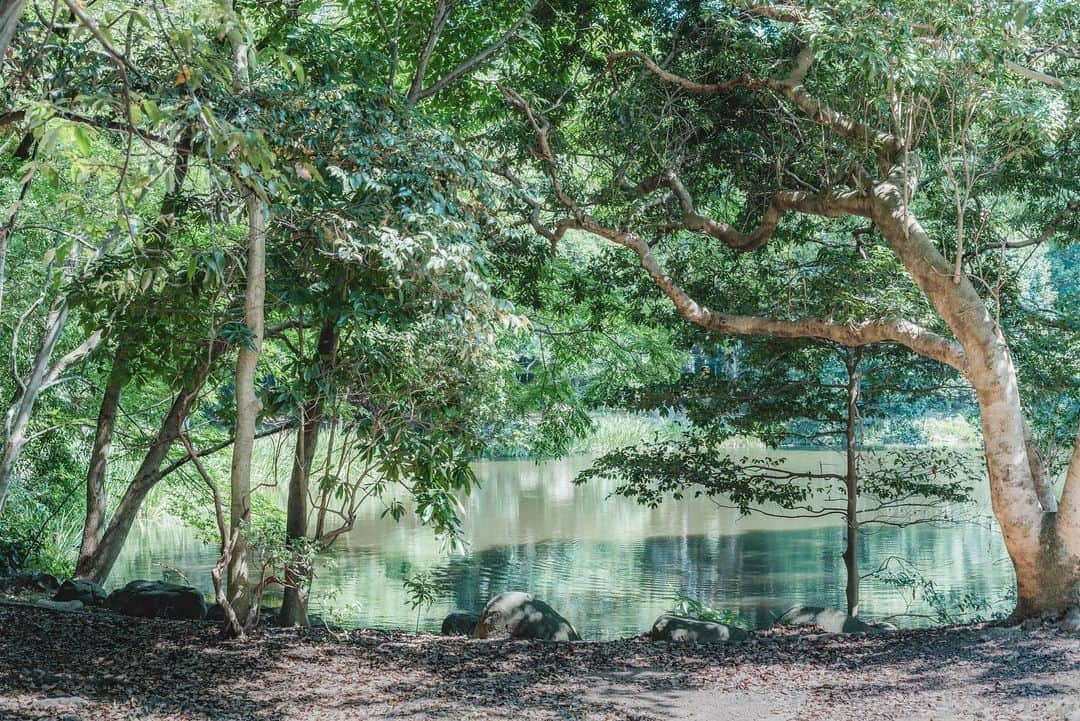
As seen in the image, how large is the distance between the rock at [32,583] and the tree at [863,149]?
203 inches

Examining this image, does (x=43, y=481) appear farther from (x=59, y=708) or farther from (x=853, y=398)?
(x=853, y=398)

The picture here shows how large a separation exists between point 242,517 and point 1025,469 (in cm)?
476

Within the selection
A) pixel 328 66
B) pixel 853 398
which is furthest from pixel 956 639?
pixel 328 66

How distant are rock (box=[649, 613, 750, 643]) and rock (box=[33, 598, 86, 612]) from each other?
405 centimetres

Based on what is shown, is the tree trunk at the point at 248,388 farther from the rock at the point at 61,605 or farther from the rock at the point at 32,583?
the rock at the point at 32,583

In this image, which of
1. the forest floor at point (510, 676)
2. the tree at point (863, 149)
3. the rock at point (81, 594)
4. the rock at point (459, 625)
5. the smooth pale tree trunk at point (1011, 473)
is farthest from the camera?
the rock at point (81, 594)

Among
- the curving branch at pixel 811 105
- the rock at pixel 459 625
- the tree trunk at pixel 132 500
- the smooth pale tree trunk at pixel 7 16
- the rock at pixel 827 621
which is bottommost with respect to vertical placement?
the rock at pixel 459 625

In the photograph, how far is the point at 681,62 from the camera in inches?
311

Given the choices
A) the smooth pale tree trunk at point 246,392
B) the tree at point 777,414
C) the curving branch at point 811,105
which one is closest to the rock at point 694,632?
the tree at point 777,414

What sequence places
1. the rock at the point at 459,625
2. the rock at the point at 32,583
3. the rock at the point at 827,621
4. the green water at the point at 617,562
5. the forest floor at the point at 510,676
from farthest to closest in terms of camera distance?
the green water at the point at 617,562 < the rock at the point at 32,583 < the rock at the point at 459,625 < the rock at the point at 827,621 < the forest floor at the point at 510,676

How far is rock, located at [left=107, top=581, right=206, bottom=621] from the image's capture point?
714cm

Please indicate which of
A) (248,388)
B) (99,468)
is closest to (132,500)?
(99,468)

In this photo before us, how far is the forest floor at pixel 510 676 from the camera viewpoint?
4.56m

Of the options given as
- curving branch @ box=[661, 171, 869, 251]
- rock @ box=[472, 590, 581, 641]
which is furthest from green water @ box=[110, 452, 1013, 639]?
curving branch @ box=[661, 171, 869, 251]
